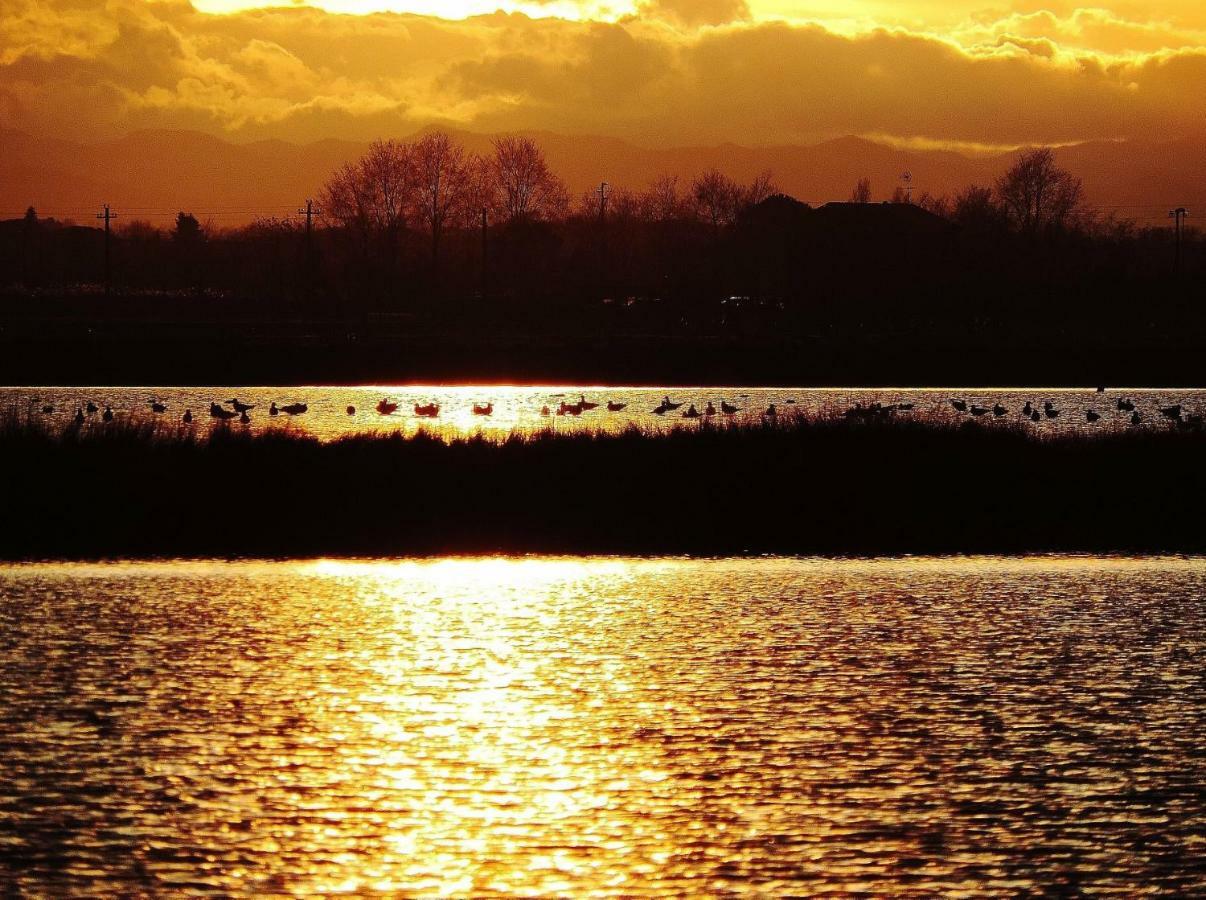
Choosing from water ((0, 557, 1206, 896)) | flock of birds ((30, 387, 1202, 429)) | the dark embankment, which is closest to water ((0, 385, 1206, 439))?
flock of birds ((30, 387, 1202, 429))

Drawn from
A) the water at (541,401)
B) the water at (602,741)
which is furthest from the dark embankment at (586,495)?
the water at (541,401)

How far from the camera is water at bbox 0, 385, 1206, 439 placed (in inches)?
2264

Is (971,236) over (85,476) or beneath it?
over

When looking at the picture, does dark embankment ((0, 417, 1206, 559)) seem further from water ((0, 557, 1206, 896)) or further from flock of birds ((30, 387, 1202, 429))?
flock of birds ((30, 387, 1202, 429))

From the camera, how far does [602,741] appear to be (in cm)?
1433

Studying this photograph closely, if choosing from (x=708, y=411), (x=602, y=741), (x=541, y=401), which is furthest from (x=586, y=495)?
(x=541, y=401)

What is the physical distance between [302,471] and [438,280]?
120033mm

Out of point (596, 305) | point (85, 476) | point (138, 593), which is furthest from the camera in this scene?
point (596, 305)

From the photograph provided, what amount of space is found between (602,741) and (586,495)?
1856cm

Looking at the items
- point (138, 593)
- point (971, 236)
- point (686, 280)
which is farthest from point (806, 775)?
point (971, 236)

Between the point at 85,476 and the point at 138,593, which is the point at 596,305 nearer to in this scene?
the point at 85,476

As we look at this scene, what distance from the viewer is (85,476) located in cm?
3262

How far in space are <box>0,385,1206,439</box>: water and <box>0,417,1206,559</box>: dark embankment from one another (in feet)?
36.5

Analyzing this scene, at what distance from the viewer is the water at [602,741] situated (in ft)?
35.8
